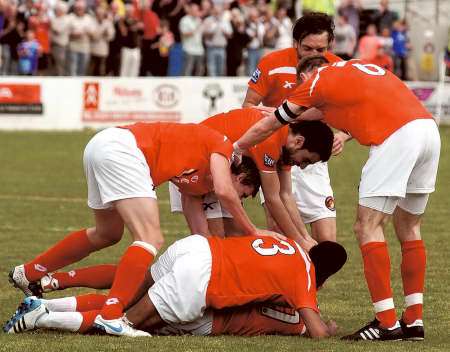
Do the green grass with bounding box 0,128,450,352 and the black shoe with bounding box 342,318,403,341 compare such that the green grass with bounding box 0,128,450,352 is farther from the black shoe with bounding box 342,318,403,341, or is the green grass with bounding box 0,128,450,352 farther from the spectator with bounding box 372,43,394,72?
the spectator with bounding box 372,43,394,72

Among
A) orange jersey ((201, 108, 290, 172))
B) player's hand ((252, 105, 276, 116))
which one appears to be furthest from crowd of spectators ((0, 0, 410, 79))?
orange jersey ((201, 108, 290, 172))

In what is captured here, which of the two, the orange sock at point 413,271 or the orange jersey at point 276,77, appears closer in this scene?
the orange sock at point 413,271

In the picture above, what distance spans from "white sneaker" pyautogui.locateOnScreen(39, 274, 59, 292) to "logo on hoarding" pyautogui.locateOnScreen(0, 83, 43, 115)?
735 inches

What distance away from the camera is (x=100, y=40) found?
30438mm

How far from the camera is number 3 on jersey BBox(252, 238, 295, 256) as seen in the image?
892cm

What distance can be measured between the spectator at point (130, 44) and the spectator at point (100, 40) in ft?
1.12

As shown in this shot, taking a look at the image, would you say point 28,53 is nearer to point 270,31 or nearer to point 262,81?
point 270,31

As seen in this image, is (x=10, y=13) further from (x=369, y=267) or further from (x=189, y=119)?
(x=369, y=267)

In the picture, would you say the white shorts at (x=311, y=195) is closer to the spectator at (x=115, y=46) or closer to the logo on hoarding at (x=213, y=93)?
the logo on hoarding at (x=213, y=93)

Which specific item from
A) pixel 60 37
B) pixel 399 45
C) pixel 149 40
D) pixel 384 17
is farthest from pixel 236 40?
pixel 399 45

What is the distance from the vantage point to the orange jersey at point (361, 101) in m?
8.84

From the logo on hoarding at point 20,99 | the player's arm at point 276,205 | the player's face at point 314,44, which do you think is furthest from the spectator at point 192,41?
the player's arm at point 276,205

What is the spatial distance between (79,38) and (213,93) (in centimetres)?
325

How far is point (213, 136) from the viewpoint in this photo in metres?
9.26
